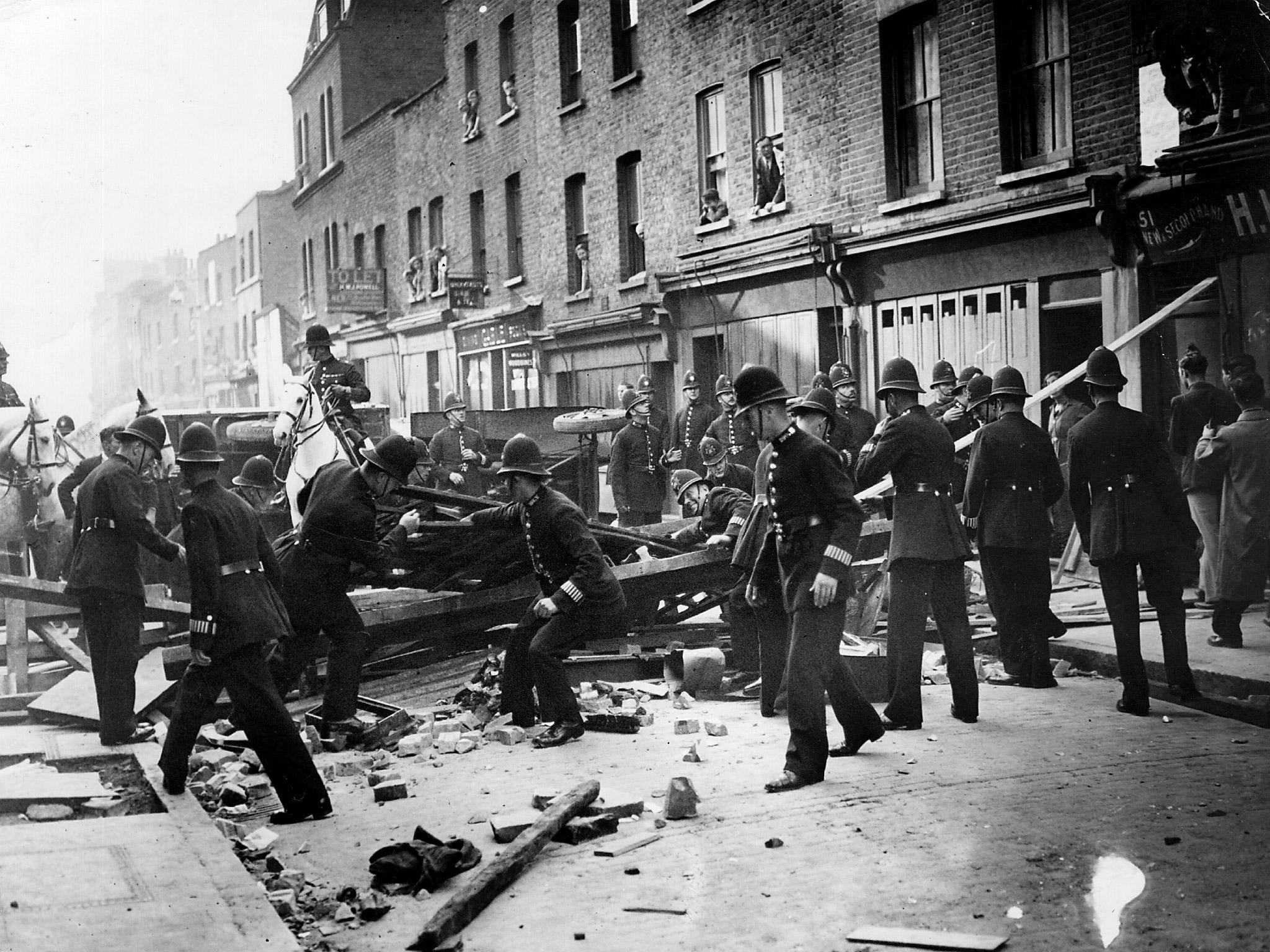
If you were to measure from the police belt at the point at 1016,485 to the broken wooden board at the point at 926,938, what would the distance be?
4468 mm

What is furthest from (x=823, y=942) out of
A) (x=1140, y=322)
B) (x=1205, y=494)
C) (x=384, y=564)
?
(x=1140, y=322)

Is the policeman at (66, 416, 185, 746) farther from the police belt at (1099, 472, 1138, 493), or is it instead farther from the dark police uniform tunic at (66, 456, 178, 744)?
the police belt at (1099, 472, 1138, 493)

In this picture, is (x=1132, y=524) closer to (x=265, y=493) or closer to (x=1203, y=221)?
(x=1203, y=221)

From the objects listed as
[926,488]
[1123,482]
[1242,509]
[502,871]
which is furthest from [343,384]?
[502,871]

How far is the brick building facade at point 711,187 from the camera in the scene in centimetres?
1318

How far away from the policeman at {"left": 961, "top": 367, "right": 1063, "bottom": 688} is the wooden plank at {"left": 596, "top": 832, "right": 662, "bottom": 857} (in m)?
3.72

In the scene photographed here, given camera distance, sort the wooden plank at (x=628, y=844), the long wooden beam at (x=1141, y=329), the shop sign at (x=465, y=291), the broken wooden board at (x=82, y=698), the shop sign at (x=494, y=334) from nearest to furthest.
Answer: the wooden plank at (x=628, y=844) → the broken wooden board at (x=82, y=698) → the long wooden beam at (x=1141, y=329) → the shop sign at (x=494, y=334) → the shop sign at (x=465, y=291)

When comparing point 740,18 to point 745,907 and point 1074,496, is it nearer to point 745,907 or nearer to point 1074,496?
point 1074,496

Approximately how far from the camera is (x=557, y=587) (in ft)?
26.6

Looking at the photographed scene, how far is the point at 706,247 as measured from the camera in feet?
63.5

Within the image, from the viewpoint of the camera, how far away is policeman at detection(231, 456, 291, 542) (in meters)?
12.8

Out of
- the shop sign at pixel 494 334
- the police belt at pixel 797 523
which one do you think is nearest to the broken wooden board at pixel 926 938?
the police belt at pixel 797 523

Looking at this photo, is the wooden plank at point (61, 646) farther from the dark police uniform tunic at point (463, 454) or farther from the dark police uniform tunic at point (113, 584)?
the dark police uniform tunic at point (463, 454)

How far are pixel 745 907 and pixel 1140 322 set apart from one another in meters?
8.76
